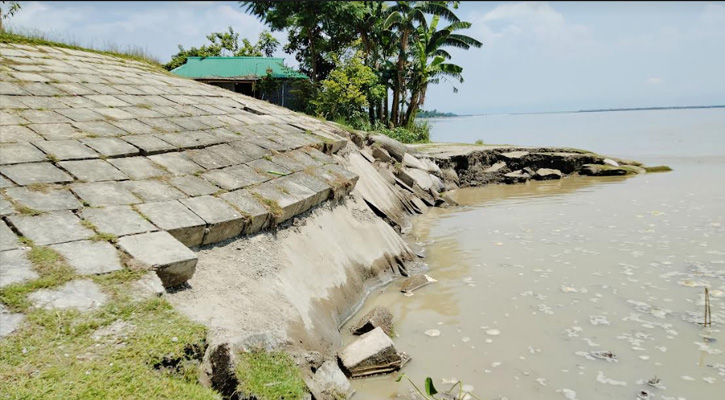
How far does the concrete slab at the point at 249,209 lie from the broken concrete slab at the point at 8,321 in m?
1.94

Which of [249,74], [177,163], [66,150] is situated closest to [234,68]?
[249,74]

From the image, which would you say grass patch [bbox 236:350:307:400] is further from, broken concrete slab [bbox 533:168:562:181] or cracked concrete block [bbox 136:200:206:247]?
broken concrete slab [bbox 533:168:562:181]

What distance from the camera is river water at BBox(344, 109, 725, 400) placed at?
3818 millimetres

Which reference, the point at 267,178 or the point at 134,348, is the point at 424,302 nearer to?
the point at 267,178

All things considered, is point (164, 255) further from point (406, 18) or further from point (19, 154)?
point (406, 18)

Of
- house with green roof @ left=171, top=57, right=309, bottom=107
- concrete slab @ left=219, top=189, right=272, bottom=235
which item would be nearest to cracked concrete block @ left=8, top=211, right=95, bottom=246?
concrete slab @ left=219, top=189, right=272, bottom=235

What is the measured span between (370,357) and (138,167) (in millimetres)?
2742

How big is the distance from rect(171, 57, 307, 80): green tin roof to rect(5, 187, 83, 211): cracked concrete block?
1623 centimetres

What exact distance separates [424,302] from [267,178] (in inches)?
86.8

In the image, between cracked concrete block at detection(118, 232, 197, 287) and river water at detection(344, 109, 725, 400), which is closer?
cracked concrete block at detection(118, 232, 197, 287)

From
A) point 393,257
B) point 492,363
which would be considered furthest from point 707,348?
point 393,257

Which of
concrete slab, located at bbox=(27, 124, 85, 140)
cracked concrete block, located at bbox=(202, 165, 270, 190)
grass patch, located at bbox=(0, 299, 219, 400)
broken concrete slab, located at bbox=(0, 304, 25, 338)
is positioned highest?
concrete slab, located at bbox=(27, 124, 85, 140)

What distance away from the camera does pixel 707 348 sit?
4180mm

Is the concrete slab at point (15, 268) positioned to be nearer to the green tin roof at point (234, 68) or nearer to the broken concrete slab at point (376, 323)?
the broken concrete slab at point (376, 323)
